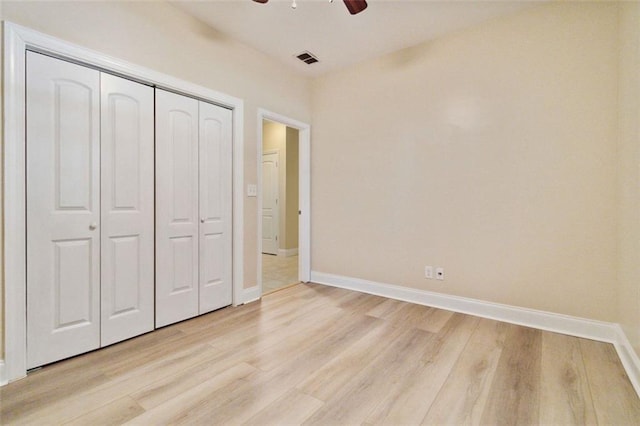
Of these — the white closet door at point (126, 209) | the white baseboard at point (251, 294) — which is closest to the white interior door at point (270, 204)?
the white baseboard at point (251, 294)

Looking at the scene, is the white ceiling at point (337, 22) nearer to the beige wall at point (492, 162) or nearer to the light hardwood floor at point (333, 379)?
the beige wall at point (492, 162)

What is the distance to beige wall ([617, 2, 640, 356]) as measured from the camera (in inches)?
70.4

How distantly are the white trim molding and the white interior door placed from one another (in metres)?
2.84

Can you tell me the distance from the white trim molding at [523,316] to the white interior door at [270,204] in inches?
112

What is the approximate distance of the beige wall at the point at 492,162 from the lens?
2.31 meters

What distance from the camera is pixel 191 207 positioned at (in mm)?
2668

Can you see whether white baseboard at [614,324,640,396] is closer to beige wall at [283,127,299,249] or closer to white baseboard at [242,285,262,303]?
white baseboard at [242,285,262,303]

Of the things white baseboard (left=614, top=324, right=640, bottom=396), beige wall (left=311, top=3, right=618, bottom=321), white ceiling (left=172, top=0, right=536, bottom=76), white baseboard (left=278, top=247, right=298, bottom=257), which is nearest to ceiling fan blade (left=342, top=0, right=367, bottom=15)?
white ceiling (left=172, top=0, right=536, bottom=76)

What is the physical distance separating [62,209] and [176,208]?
782mm

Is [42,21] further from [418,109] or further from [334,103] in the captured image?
[418,109]

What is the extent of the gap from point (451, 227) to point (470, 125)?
103 centimetres

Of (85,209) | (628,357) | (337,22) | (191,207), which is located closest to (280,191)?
(191,207)

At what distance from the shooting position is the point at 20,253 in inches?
68.3

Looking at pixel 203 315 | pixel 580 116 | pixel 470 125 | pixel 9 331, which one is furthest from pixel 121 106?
pixel 580 116
